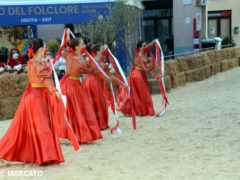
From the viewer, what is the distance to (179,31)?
2325 centimetres

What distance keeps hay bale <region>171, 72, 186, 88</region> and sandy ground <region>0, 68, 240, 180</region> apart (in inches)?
161

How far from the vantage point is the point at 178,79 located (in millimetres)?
15820

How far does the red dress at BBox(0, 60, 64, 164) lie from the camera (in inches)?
245

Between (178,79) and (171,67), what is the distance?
64 cm

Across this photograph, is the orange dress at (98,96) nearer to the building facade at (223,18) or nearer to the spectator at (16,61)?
the spectator at (16,61)

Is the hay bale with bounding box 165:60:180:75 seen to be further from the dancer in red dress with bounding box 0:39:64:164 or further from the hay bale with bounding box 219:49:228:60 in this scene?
the dancer in red dress with bounding box 0:39:64:164

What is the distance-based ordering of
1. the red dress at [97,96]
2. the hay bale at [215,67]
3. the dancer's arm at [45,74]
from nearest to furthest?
the dancer's arm at [45,74] < the red dress at [97,96] < the hay bale at [215,67]

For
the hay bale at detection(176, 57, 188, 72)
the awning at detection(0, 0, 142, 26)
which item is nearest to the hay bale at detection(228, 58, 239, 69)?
the hay bale at detection(176, 57, 188, 72)

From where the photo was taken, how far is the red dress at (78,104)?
781 cm

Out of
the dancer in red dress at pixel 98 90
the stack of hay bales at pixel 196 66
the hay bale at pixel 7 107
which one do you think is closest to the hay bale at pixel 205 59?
the stack of hay bales at pixel 196 66

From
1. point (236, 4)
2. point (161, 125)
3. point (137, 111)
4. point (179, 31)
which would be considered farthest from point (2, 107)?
point (236, 4)

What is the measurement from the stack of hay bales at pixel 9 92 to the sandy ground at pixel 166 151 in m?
0.50

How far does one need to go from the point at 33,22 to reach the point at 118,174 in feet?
38.4

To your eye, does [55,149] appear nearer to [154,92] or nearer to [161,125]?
[161,125]
